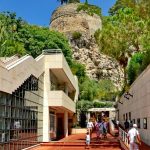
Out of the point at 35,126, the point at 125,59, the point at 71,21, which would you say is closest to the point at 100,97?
the point at 125,59

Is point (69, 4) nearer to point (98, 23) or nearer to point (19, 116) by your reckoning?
point (98, 23)

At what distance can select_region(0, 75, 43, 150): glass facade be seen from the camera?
16.5m

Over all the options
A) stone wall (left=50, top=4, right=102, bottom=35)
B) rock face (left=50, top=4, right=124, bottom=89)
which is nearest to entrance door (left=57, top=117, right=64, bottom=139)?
rock face (left=50, top=4, right=124, bottom=89)

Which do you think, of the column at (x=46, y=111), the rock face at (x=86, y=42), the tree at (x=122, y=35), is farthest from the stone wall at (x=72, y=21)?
the column at (x=46, y=111)

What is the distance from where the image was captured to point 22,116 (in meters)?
19.6

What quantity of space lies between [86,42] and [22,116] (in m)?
64.0

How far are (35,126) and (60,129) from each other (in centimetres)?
1261

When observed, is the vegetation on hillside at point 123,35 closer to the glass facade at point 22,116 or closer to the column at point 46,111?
the column at point 46,111

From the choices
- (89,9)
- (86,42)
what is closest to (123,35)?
(86,42)

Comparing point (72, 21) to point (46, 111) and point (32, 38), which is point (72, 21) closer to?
point (32, 38)

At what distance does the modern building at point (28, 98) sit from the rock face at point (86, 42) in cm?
4522

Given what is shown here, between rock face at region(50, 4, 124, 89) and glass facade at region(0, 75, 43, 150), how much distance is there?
4794cm

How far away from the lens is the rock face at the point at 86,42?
78750 mm

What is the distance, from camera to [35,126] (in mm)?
23406
